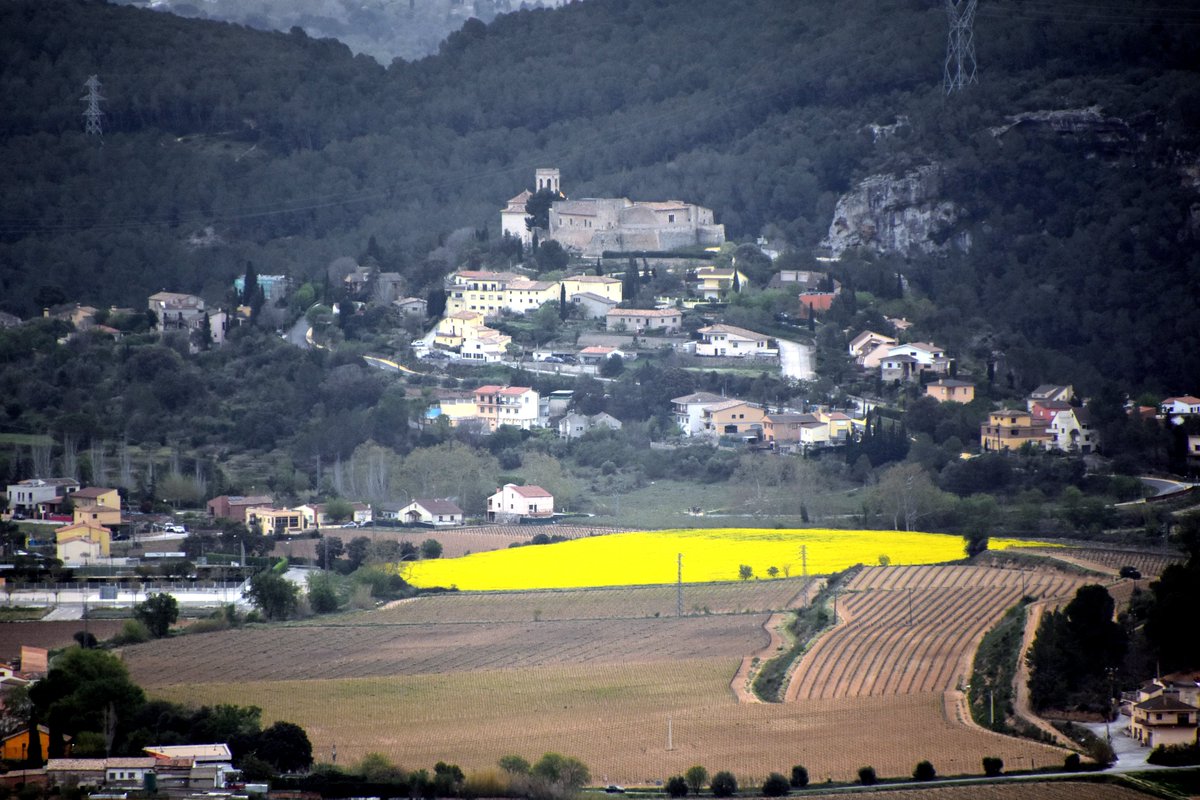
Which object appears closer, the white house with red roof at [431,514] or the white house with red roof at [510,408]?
the white house with red roof at [431,514]

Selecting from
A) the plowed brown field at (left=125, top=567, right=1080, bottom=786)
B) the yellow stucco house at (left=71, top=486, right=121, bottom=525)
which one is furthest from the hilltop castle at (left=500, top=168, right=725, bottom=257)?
the plowed brown field at (left=125, top=567, right=1080, bottom=786)

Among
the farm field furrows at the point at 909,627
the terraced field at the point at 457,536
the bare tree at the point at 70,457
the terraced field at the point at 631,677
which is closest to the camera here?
the terraced field at the point at 631,677

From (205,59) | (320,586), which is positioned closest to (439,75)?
(205,59)

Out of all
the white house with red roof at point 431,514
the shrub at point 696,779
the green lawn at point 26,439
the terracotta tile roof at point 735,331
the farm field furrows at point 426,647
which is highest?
the terracotta tile roof at point 735,331

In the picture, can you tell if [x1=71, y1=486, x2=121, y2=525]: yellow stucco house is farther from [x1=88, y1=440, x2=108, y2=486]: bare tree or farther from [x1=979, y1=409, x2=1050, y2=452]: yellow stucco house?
[x1=979, y1=409, x2=1050, y2=452]: yellow stucco house

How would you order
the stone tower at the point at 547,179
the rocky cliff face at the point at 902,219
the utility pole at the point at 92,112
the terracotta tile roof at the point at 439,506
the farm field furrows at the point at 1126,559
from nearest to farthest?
the farm field furrows at the point at 1126,559
the terracotta tile roof at the point at 439,506
the rocky cliff face at the point at 902,219
the stone tower at the point at 547,179
the utility pole at the point at 92,112

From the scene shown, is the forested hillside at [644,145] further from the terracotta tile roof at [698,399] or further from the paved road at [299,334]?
the terracotta tile roof at [698,399]

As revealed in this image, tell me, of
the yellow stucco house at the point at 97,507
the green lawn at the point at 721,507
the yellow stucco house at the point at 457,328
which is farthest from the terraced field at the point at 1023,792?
the yellow stucco house at the point at 457,328
